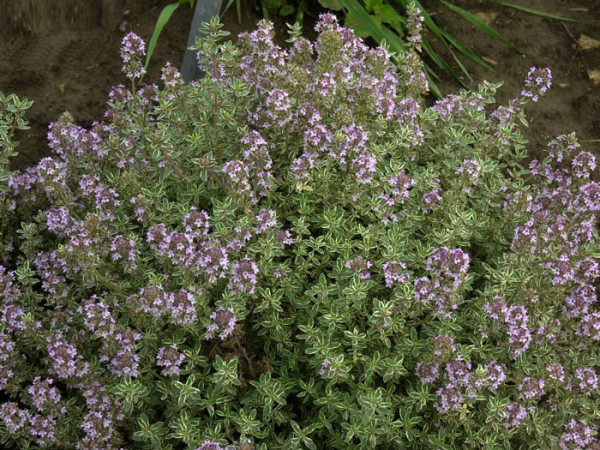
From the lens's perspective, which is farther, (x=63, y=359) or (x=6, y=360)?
(x=6, y=360)

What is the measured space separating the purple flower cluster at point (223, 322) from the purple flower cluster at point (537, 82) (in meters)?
2.23

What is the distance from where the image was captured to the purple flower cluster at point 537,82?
3.91m

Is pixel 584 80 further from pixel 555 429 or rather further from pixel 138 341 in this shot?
pixel 138 341

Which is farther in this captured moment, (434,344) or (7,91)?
(7,91)

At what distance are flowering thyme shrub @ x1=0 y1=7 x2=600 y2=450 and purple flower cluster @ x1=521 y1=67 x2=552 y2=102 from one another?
1cm

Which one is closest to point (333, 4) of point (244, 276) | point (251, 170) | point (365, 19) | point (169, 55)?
point (365, 19)

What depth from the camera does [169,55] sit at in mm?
5477

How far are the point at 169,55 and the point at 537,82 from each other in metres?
2.92

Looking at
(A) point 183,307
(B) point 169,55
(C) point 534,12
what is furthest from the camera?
(C) point 534,12

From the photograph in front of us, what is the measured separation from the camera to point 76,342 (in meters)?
3.36

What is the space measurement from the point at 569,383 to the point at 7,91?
429 cm

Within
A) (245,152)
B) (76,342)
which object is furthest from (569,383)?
(76,342)

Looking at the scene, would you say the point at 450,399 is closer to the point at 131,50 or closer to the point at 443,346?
the point at 443,346

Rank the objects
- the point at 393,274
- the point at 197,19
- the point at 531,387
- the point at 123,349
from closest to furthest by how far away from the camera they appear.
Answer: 1. the point at 123,349
2. the point at 393,274
3. the point at 531,387
4. the point at 197,19
